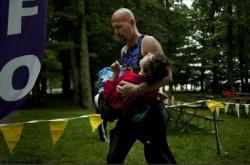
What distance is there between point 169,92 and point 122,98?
101ft

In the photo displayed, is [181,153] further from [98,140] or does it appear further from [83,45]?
[83,45]

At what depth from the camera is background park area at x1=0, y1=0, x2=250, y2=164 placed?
9859mm

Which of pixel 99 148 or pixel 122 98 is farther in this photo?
pixel 99 148

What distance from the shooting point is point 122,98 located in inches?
156

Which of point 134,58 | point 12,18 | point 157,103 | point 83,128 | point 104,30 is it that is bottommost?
point 83,128

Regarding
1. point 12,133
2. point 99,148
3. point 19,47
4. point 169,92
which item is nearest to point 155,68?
point 19,47

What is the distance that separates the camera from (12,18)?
12.7 feet

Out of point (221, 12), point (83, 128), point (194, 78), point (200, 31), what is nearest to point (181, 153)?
point (83, 128)

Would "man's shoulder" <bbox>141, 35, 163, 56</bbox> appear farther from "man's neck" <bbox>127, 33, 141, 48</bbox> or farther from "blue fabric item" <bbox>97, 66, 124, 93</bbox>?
"blue fabric item" <bbox>97, 66, 124, 93</bbox>

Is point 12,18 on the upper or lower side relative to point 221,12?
lower

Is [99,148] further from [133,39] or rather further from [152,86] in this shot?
[152,86]

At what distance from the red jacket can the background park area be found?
1174 mm

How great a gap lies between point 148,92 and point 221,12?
31.1 m

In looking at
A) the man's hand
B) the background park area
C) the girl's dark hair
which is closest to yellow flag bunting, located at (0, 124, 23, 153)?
the background park area
